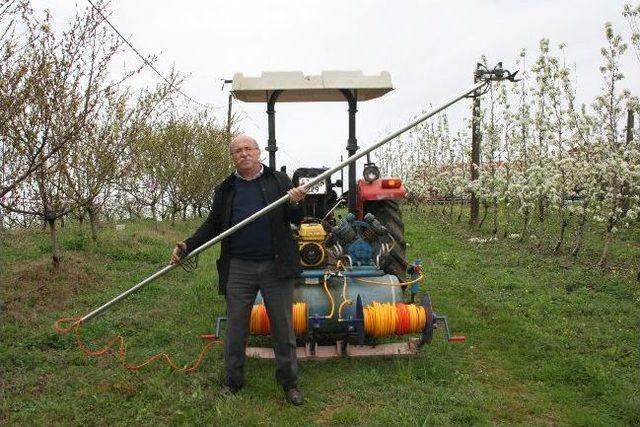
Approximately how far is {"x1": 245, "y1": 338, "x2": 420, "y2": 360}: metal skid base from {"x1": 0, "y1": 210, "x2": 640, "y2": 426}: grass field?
0.22 ft

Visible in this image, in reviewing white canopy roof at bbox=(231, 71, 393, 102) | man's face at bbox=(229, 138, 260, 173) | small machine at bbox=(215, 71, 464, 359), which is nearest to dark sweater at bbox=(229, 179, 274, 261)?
man's face at bbox=(229, 138, 260, 173)

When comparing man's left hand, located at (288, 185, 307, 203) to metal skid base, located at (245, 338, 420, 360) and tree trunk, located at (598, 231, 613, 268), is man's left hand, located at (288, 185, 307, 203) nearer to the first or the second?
metal skid base, located at (245, 338, 420, 360)

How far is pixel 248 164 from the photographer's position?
13.2 feet

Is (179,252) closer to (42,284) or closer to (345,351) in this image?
(345,351)

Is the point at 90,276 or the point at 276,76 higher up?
the point at 276,76

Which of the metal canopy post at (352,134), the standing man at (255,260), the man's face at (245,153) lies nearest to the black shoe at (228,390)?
the standing man at (255,260)

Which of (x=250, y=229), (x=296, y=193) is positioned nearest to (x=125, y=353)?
(x=250, y=229)

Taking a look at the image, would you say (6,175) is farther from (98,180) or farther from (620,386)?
(620,386)

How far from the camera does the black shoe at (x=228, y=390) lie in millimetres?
4039

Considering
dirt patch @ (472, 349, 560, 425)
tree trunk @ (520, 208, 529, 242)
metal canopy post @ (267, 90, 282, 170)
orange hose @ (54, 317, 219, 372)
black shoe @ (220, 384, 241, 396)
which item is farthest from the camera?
tree trunk @ (520, 208, 529, 242)

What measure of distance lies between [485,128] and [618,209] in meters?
5.11

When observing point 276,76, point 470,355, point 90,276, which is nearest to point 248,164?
point 276,76

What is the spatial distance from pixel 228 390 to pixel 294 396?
0.47 m

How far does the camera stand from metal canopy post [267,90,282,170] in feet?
18.4
